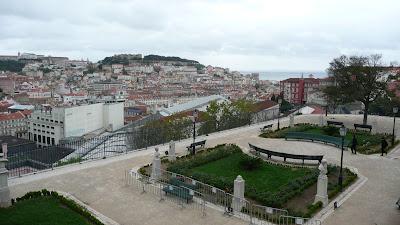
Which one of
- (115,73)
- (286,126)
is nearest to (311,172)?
(286,126)

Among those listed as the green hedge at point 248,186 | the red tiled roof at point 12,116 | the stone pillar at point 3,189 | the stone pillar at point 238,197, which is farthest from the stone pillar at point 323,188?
the red tiled roof at point 12,116

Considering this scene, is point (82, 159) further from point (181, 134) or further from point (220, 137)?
point (181, 134)

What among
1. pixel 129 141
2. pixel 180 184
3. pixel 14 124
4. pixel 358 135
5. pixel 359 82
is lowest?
pixel 14 124

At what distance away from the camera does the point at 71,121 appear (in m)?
68.8

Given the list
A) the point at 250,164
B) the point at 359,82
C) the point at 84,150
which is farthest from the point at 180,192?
the point at 359,82

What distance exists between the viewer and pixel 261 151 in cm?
1827

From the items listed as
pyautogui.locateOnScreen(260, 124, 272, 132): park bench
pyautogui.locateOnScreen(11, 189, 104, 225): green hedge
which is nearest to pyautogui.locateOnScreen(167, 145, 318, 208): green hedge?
pyautogui.locateOnScreen(11, 189, 104, 225): green hedge

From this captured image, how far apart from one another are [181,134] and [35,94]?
320 ft

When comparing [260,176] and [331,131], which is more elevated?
[331,131]

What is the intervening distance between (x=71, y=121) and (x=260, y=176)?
194ft

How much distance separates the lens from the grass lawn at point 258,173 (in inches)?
571

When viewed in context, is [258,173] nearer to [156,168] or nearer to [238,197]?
[238,197]

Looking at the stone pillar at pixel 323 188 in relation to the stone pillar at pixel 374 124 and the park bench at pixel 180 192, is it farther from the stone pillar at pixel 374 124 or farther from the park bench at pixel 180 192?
the stone pillar at pixel 374 124

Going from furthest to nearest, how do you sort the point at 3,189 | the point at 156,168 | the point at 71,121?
the point at 71,121 → the point at 156,168 → the point at 3,189
